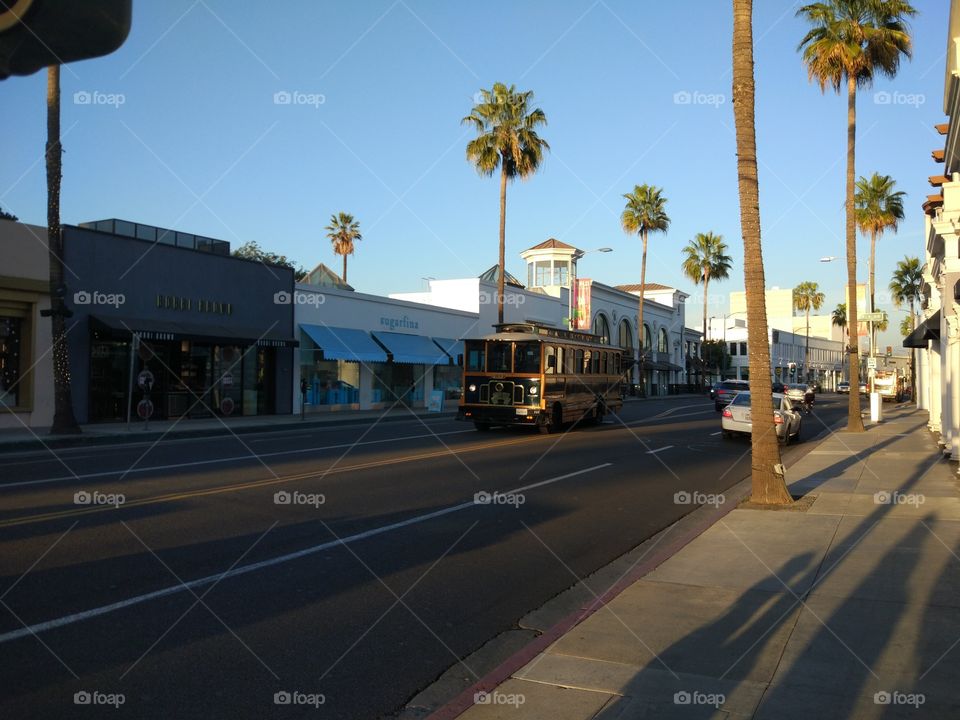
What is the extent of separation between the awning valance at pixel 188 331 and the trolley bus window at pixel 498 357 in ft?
32.1

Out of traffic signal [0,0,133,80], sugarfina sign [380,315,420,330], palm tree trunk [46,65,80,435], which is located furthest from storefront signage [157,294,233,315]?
traffic signal [0,0,133,80]

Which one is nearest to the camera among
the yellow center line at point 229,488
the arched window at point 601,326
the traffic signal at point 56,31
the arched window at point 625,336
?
the traffic signal at point 56,31

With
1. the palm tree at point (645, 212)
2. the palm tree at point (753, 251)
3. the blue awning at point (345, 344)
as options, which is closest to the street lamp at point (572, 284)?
the palm tree at point (645, 212)

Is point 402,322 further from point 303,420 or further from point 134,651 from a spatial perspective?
point 134,651

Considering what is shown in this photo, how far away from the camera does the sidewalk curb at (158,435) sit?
766 inches

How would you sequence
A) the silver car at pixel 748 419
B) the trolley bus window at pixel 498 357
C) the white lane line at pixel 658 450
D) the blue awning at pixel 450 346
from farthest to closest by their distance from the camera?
1. the blue awning at pixel 450 346
2. the trolley bus window at pixel 498 357
3. the silver car at pixel 748 419
4. the white lane line at pixel 658 450

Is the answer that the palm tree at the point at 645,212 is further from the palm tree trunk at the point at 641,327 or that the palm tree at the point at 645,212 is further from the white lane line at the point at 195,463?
the white lane line at the point at 195,463

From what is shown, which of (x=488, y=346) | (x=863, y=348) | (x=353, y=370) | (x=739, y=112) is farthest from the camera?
(x=863, y=348)

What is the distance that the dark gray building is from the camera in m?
25.5

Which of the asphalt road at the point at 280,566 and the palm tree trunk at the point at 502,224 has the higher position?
the palm tree trunk at the point at 502,224

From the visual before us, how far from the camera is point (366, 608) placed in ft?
22.2

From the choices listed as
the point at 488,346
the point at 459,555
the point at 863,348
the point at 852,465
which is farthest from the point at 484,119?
the point at 459,555

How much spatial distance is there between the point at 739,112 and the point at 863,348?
37035mm

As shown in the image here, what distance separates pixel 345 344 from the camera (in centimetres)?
3516
